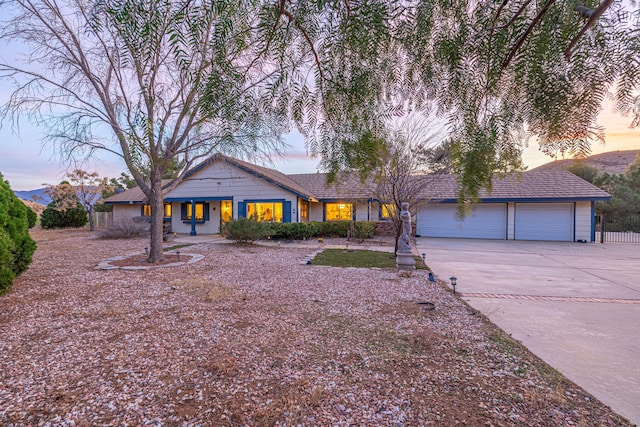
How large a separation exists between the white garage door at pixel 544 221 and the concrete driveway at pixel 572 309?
230 inches

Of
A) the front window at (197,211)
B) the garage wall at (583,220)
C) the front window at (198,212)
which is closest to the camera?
the garage wall at (583,220)

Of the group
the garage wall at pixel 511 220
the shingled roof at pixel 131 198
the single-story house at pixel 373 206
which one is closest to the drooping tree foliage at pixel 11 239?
the single-story house at pixel 373 206

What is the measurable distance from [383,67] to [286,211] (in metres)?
14.3

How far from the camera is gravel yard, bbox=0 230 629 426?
221 centimetres

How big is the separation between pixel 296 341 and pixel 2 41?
32.2 feet

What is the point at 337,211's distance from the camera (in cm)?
1839

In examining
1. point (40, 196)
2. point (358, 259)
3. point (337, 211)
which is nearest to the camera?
point (358, 259)

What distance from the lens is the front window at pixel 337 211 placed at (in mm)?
18219

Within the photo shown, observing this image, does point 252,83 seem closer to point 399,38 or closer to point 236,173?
point 399,38

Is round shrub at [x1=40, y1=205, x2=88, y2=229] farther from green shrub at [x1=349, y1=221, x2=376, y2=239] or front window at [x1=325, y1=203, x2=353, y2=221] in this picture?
green shrub at [x1=349, y1=221, x2=376, y2=239]

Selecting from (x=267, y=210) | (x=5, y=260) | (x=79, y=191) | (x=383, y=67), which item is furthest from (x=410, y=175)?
(x=79, y=191)

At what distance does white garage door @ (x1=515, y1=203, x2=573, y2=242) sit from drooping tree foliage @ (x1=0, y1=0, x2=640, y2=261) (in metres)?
16.9

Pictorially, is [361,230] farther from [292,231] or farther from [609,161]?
[609,161]

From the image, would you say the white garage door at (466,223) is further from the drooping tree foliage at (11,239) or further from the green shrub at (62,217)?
the green shrub at (62,217)
